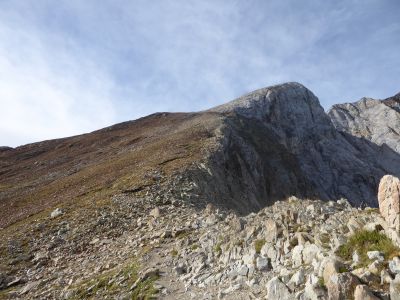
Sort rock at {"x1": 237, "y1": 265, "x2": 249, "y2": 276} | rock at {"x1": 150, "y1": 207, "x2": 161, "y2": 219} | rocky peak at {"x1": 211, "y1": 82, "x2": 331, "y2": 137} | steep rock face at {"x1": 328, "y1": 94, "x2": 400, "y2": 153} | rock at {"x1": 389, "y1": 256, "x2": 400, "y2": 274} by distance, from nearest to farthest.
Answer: rock at {"x1": 389, "y1": 256, "x2": 400, "y2": 274} → rock at {"x1": 237, "y1": 265, "x2": 249, "y2": 276} → rock at {"x1": 150, "y1": 207, "x2": 161, "y2": 219} → rocky peak at {"x1": 211, "y1": 82, "x2": 331, "y2": 137} → steep rock face at {"x1": 328, "y1": 94, "x2": 400, "y2": 153}

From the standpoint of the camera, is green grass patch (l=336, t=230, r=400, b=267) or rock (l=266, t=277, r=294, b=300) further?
rock (l=266, t=277, r=294, b=300)

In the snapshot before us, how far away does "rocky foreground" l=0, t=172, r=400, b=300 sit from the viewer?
10719 mm

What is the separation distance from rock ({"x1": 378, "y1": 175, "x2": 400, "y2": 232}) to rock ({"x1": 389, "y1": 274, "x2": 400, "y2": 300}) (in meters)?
1.81

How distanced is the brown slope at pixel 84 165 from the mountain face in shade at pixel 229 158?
20cm

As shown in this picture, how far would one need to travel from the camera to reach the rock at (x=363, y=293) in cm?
919

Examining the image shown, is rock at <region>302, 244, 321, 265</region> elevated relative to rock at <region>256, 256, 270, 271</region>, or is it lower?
elevated

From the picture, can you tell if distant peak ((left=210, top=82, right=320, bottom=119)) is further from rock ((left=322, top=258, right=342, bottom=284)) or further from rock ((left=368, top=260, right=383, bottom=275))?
rock ((left=368, top=260, right=383, bottom=275))

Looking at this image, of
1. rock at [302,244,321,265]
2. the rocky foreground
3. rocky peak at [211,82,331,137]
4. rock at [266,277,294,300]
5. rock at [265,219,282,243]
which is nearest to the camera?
the rocky foreground

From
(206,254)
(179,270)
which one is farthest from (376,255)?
(179,270)

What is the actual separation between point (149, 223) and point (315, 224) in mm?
12696

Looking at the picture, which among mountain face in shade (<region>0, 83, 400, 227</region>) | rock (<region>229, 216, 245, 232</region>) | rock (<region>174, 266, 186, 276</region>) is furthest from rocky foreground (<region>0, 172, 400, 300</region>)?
mountain face in shade (<region>0, 83, 400, 227</region>)

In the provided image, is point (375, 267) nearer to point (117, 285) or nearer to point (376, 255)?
point (376, 255)

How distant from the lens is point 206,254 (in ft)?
57.6

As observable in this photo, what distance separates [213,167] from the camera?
137ft
